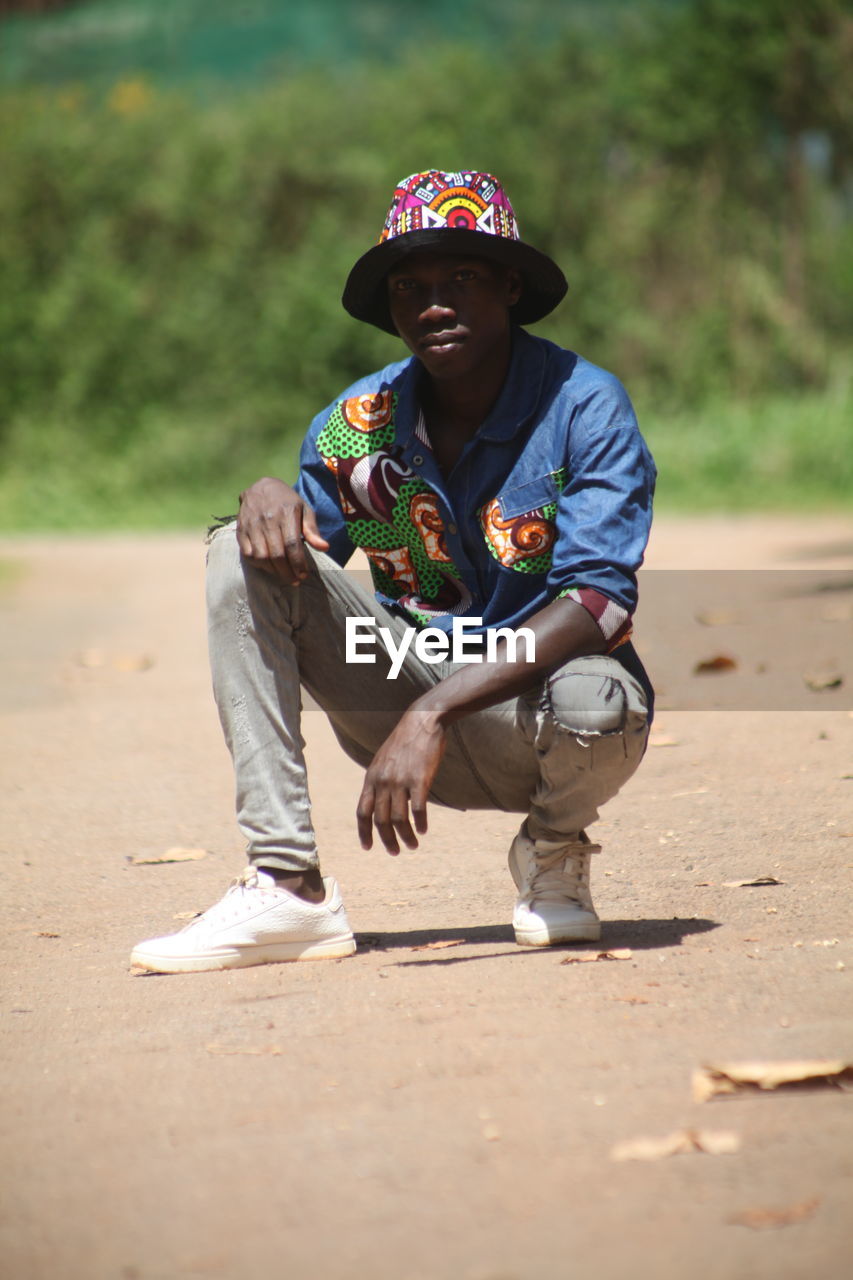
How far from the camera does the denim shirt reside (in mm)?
2951

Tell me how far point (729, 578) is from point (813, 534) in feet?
9.81

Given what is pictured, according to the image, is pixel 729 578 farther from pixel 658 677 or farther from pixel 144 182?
pixel 144 182

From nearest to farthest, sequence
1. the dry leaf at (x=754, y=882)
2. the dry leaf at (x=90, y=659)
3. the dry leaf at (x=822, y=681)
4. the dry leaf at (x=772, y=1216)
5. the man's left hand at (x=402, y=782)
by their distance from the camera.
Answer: the dry leaf at (x=772, y=1216), the man's left hand at (x=402, y=782), the dry leaf at (x=754, y=882), the dry leaf at (x=822, y=681), the dry leaf at (x=90, y=659)

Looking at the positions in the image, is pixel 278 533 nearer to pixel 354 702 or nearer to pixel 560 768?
pixel 354 702

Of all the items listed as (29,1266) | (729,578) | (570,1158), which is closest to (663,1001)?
(570,1158)

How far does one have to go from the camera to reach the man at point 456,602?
2939mm

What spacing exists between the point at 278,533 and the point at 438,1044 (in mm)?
1003

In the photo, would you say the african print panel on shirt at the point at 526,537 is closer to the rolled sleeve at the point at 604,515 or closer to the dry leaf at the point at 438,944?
the rolled sleeve at the point at 604,515

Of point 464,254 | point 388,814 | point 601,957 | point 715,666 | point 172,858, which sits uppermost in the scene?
point 464,254

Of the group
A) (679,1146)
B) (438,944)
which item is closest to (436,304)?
(438,944)

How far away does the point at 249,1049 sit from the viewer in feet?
8.25

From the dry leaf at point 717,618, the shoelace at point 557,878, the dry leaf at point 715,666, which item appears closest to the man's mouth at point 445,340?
the shoelace at point 557,878

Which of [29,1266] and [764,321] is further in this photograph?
[764,321]

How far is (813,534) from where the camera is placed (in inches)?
478
